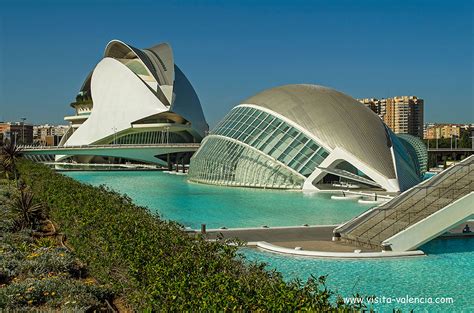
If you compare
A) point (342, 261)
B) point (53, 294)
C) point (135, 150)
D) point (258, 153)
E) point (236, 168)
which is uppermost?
point (258, 153)

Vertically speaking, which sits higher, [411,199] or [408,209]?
[411,199]

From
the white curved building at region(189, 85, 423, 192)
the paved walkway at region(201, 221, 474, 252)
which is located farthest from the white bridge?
the paved walkway at region(201, 221, 474, 252)

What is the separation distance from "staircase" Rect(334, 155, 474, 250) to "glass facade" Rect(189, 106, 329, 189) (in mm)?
14889

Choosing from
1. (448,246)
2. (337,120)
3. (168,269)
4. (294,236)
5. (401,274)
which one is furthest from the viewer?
(337,120)

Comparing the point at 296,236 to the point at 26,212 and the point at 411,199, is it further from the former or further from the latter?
the point at 26,212

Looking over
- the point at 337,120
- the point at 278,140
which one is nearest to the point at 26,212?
the point at 278,140

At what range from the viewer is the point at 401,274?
452 inches

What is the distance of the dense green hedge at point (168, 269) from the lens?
5.47m

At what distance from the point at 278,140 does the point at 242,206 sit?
9201 mm

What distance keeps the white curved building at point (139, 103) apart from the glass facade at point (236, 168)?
104ft

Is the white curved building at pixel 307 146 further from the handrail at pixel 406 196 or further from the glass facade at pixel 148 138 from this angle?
the glass facade at pixel 148 138

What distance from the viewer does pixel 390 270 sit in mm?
11836

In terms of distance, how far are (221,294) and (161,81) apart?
68246 millimetres

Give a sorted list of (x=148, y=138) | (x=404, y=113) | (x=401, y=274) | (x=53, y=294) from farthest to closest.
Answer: (x=404, y=113), (x=148, y=138), (x=401, y=274), (x=53, y=294)
